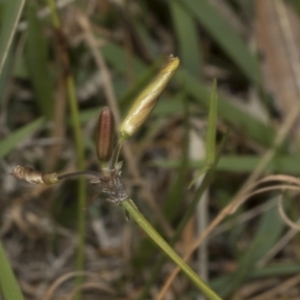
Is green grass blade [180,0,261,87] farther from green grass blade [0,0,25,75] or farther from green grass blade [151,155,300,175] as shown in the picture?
green grass blade [0,0,25,75]

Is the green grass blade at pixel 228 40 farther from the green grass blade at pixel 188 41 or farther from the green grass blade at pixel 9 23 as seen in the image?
the green grass blade at pixel 9 23

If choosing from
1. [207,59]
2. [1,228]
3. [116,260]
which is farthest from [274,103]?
[1,228]

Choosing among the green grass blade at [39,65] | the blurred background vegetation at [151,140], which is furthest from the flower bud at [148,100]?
the green grass blade at [39,65]

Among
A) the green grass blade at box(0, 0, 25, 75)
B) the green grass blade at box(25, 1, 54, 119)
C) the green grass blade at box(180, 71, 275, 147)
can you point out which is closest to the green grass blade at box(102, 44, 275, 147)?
the green grass blade at box(180, 71, 275, 147)

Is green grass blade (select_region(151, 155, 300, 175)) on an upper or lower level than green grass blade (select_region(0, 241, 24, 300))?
lower

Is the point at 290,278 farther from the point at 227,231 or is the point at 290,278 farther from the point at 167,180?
the point at 167,180

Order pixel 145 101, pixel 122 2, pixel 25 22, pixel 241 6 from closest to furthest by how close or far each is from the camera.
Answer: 1. pixel 145 101
2. pixel 25 22
3. pixel 122 2
4. pixel 241 6
